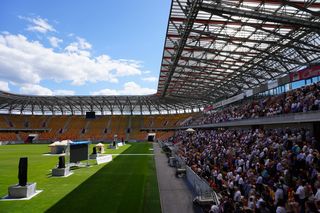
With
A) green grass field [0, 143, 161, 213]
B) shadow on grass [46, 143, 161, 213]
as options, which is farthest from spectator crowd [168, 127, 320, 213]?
green grass field [0, 143, 161, 213]

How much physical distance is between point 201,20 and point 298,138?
10955 millimetres

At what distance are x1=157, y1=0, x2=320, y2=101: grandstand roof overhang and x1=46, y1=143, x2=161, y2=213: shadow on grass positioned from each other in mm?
11342

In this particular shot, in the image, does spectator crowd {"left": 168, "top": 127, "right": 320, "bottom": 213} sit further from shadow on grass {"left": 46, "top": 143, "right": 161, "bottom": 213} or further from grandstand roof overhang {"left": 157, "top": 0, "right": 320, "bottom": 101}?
grandstand roof overhang {"left": 157, "top": 0, "right": 320, "bottom": 101}

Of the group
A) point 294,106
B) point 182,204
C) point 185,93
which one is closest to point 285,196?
point 182,204

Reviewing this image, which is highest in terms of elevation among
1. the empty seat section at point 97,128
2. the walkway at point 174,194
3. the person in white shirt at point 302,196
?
the empty seat section at point 97,128

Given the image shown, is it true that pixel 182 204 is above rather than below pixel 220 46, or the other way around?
below

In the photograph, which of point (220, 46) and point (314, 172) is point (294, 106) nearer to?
point (314, 172)

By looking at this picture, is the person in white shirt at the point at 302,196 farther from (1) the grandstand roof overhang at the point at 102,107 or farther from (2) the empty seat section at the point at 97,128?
(2) the empty seat section at the point at 97,128

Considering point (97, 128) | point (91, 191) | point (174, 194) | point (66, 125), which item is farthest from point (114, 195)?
point (66, 125)

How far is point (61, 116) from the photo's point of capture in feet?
306

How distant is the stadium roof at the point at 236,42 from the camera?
60.4 ft

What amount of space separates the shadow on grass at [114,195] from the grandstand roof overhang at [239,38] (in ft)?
37.2

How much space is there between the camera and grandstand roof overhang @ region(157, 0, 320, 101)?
60.2 ft

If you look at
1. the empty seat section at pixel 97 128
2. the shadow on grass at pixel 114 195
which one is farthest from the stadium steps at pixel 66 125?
the shadow on grass at pixel 114 195
